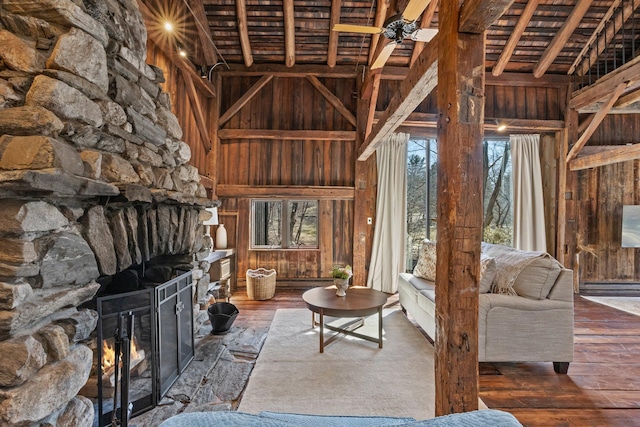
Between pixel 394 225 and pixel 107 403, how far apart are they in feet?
14.4

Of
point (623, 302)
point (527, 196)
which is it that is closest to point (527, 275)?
point (527, 196)

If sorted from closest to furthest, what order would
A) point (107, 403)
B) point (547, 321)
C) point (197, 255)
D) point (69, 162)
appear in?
point (69, 162), point (107, 403), point (547, 321), point (197, 255)

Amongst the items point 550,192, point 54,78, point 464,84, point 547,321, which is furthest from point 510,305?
point 550,192

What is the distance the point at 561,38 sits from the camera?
4.48 meters

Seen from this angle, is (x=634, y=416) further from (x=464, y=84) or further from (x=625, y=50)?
(x=625, y=50)

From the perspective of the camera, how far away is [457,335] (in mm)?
1448

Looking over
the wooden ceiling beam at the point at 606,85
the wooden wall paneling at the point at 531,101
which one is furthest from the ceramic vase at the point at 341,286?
the wooden ceiling beam at the point at 606,85

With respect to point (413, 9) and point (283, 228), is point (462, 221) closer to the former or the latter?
point (413, 9)

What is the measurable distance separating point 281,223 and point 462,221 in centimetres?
409

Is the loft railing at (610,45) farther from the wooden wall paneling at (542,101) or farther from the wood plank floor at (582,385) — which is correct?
the wood plank floor at (582,385)

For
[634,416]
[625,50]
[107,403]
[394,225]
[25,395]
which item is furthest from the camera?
[394,225]

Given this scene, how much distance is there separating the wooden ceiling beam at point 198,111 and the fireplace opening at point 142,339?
9.20 ft

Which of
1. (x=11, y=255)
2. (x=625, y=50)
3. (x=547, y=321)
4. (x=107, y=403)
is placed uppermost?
(x=625, y=50)

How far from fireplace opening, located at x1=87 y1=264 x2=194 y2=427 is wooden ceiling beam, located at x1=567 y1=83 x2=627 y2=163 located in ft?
20.7
